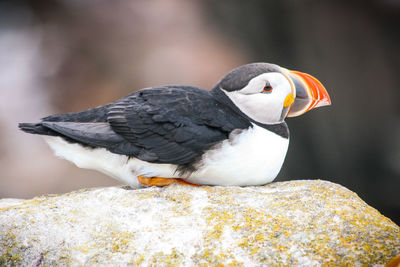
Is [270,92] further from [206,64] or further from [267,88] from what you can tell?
[206,64]

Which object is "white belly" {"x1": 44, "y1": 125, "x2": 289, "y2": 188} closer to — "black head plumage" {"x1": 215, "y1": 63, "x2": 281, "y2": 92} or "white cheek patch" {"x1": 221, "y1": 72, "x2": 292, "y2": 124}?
"white cheek patch" {"x1": 221, "y1": 72, "x2": 292, "y2": 124}

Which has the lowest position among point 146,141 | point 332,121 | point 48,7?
point 332,121

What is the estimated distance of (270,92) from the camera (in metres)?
3.05

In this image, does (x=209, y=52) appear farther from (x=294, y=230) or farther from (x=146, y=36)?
(x=294, y=230)

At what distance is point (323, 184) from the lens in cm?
300

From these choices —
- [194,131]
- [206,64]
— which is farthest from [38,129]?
[206,64]

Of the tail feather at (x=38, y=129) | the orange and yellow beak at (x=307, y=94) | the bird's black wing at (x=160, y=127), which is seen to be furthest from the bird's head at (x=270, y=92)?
the tail feather at (x=38, y=129)

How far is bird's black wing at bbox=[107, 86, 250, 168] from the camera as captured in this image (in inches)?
114

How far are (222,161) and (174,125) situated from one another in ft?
1.24

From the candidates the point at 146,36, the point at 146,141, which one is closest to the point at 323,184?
the point at 146,141

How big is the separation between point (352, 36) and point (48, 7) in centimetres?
390

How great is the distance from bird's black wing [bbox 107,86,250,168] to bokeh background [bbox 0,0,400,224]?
2866mm

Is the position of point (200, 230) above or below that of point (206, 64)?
below

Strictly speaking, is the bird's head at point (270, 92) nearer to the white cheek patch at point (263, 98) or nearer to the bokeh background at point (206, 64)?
the white cheek patch at point (263, 98)
